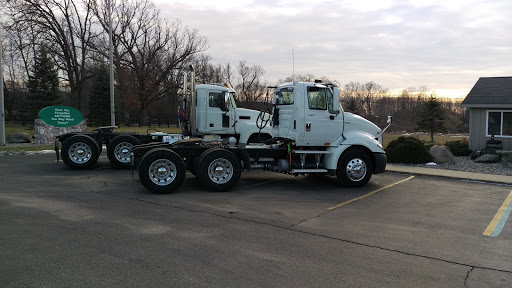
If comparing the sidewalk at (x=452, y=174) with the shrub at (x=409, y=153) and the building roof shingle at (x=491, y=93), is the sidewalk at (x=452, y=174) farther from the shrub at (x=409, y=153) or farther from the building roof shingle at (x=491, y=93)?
the building roof shingle at (x=491, y=93)

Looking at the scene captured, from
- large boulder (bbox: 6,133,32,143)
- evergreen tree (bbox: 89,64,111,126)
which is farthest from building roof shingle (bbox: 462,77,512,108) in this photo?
evergreen tree (bbox: 89,64,111,126)

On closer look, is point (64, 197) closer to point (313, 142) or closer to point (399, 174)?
point (313, 142)

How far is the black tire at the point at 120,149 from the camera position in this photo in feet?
42.1

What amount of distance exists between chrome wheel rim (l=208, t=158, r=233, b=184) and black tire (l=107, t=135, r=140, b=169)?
4.67 m

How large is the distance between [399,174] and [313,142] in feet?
14.9

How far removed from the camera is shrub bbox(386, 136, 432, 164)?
15.1 m

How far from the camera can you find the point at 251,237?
18.8ft

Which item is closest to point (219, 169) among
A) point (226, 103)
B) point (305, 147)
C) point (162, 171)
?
point (162, 171)

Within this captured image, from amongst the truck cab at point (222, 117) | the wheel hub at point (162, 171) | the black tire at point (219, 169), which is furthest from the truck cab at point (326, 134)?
the wheel hub at point (162, 171)

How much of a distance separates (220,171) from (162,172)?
135 centimetres

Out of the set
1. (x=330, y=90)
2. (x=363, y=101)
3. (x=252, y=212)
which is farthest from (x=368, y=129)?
(x=363, y=101)

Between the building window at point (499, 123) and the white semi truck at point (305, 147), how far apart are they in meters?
10.4

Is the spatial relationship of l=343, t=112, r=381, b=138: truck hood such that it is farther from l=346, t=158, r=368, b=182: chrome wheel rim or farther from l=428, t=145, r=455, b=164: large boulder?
l=428, t=145, r=455, b=164: large boulder

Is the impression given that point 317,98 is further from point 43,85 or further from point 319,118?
point 43,85
